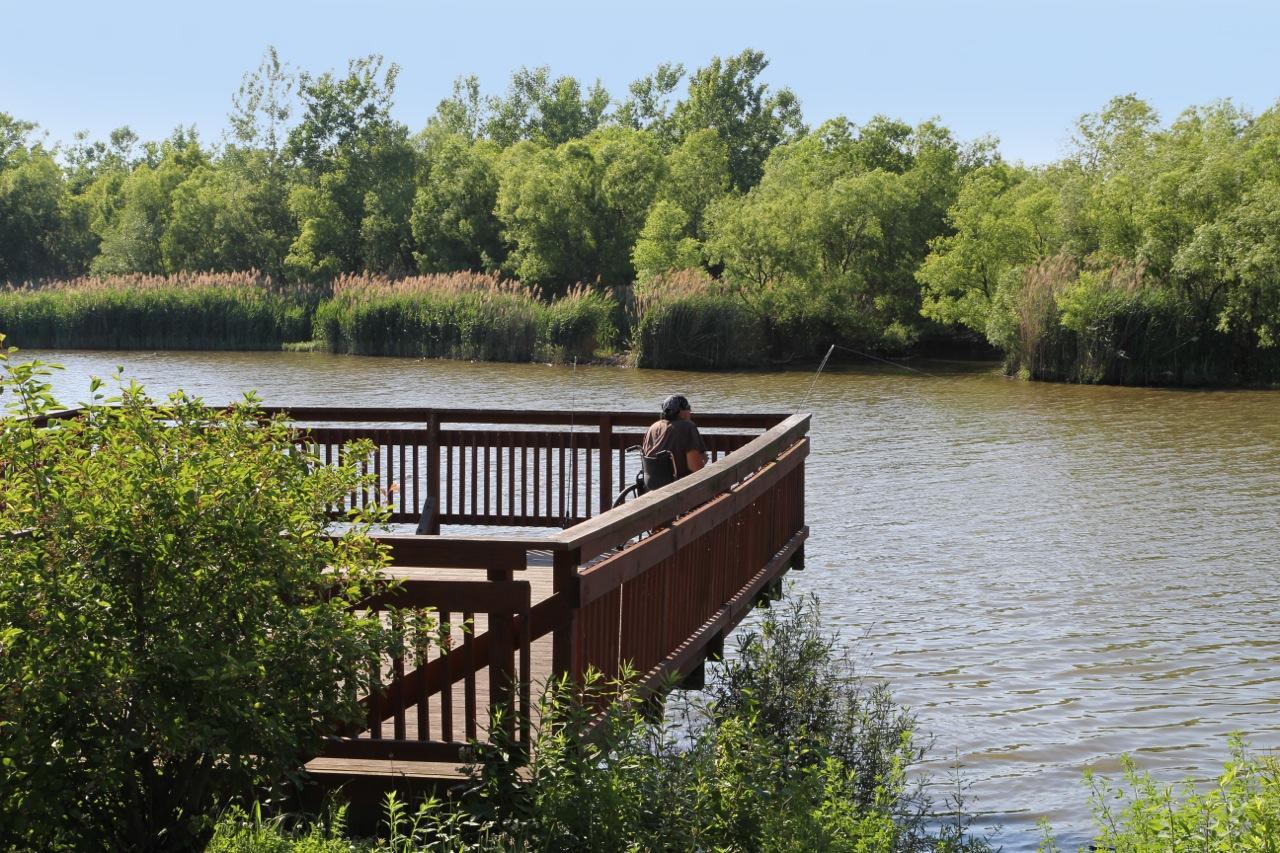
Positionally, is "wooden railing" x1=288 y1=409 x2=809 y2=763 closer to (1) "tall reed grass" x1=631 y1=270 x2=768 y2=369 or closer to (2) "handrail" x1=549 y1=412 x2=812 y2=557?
(2) "handrail" x1=549 y1=412 x2=812 y2=557

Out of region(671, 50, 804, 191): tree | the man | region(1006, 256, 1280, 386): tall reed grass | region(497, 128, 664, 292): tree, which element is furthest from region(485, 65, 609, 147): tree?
the man

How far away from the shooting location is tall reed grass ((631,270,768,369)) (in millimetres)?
45969

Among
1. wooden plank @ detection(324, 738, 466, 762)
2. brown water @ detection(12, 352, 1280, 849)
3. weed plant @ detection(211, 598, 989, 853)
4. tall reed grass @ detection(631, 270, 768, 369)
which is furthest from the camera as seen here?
tall reed grass @ detection(631, 270, 768, 369)

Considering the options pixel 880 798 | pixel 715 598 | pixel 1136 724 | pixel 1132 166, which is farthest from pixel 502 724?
pixel 1132 166

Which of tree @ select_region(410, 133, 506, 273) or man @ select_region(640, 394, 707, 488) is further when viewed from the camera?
tree @ select_region(410, 133, 506, 273)

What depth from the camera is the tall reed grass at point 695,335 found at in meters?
46.0

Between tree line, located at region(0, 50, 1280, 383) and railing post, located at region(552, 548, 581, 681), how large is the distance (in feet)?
119

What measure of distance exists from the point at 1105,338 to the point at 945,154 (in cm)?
2382

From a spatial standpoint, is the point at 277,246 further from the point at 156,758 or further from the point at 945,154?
the point at 156,758

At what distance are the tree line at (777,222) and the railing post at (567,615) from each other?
36209 mm

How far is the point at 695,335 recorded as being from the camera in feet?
152

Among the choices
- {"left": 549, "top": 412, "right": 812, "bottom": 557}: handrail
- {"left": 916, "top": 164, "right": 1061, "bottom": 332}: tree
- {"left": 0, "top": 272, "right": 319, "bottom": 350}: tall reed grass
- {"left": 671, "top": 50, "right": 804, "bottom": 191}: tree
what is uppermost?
{"left": 671, "top": 50, "right": 804, "bottom": 191}: tree

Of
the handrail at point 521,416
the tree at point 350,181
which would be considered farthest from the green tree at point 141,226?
the handrail at point 521,416

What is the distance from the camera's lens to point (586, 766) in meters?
5.50
